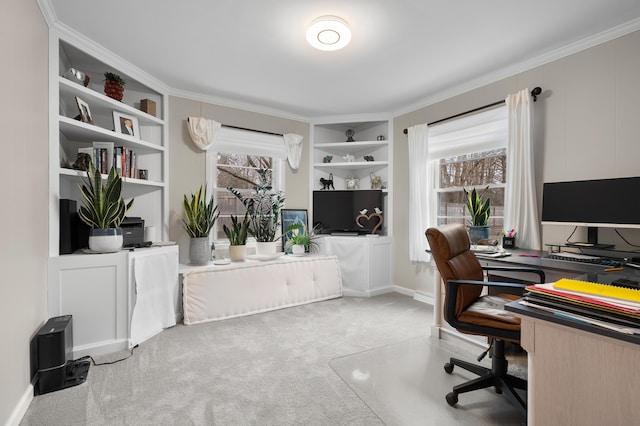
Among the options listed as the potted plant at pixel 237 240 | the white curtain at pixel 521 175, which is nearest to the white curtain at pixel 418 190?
the white curtain at pixel 521 175

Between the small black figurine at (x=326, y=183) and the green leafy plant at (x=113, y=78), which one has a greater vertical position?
the green leafy plant at (x=113, y=78)

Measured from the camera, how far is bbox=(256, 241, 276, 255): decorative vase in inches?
149

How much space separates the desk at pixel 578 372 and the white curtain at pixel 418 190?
279 cm

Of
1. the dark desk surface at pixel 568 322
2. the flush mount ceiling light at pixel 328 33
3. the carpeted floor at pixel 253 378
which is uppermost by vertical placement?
the flush mount ceiling light at pixel 328 33

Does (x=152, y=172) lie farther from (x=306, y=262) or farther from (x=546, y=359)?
(x=546, y=359)

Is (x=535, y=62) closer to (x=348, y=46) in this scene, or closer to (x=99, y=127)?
(x=348, y=46)

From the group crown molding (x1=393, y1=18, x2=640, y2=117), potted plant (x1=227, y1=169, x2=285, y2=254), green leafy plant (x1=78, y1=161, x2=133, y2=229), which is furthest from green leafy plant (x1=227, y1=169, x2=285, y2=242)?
crown molding (x1=393, y1=18, x2=640, y2=117)

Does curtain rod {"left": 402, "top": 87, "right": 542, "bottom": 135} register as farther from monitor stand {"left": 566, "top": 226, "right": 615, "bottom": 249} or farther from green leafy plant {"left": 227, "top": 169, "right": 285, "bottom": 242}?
green leafy plant {"left": 227, "top": 169, "right": 285, "bottom": 242}

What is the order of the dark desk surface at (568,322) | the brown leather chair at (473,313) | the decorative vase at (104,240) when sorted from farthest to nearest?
the decorative vase at (104,240)
the brown leather chair at (473,313)
the dark desk surface at (568,322)

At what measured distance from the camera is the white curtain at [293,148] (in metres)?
4.33

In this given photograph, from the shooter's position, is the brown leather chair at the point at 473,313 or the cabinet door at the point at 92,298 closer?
the brown leather chair at the point at 473,313

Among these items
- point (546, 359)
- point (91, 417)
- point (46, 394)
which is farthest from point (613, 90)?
point (46, 394)

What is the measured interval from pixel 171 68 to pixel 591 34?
372cm

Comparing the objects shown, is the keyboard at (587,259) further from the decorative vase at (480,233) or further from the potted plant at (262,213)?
the potted plant at (262,213)
